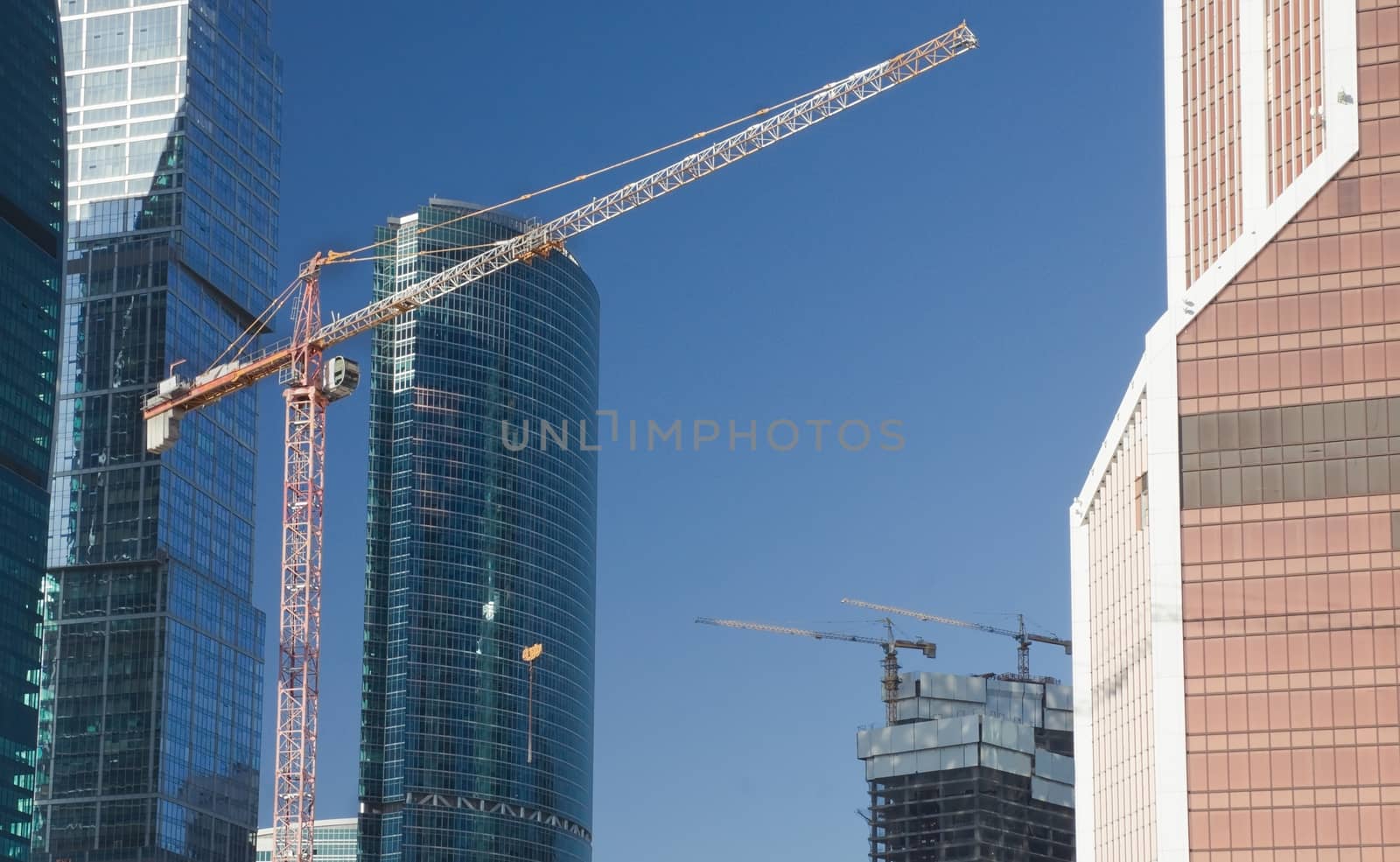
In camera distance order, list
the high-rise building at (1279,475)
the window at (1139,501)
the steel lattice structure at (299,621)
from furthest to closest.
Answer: the steel lattice structure at (299,621) → the window at (1139,501) → the high-rise building at (1279,475)

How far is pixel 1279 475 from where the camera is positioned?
134500mm

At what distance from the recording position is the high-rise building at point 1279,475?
5123 inches

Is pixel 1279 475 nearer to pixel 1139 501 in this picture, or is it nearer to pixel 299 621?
pixel 1139 501

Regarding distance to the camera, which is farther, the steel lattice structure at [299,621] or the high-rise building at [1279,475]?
the steel lattice structure at [299,621]

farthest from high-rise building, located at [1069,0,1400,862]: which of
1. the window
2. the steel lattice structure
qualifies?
the steel lattice structure

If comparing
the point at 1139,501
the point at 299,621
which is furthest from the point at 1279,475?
the point at 299,621

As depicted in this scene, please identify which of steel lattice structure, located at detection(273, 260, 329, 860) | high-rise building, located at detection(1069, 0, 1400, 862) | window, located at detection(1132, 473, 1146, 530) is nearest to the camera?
high-rise building, located at detection(1069, 0, 1400, 862)

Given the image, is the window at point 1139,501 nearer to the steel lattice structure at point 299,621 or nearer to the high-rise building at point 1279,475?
the high-rise building at point 1279,475

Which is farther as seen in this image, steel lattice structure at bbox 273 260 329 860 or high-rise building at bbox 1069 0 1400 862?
steel lattice structure at bbox 273 260 329 860

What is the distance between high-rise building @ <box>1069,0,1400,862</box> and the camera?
130 metres

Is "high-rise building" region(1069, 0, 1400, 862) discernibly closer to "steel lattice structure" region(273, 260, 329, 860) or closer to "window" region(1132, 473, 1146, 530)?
"window" region(1132, 473, 1146, 530)

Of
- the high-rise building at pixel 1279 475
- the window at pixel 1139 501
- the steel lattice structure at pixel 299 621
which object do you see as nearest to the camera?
the high-rise building at pixel 1279 475

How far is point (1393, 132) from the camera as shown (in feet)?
442

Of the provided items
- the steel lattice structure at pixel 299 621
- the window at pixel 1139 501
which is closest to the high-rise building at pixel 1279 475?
the window at pixel 1139 501
